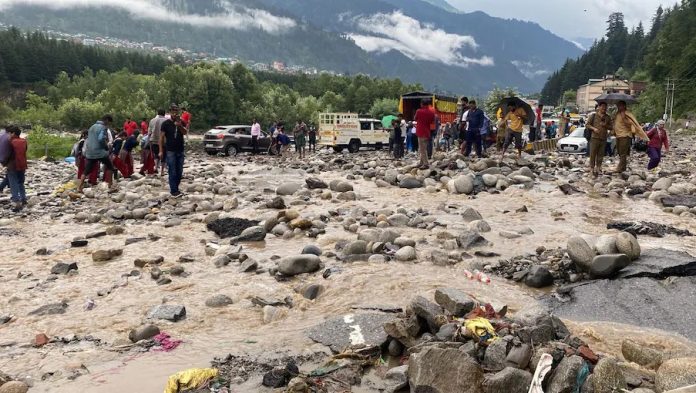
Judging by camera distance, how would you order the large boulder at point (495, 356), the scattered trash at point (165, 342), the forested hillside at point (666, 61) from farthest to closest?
the forested hillside at point (666, 61), the scattered trash at point (165, 342), the large boulder at point (495, 356)

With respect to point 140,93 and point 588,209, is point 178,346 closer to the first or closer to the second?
point 588,209

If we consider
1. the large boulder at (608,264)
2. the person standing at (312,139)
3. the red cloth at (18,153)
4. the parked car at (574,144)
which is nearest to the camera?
the large boulder at (608,264)

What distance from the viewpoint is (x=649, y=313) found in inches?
185

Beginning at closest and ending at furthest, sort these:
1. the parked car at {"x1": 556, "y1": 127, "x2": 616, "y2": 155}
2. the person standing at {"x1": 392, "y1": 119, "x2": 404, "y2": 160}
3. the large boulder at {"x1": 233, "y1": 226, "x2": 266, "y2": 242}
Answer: the large boulder at {"x1": 233, "y1": 226, "x2": 266, "y2": 242}
the person standing at {"x1": 392, "y1": 119, "x2": 404, "y2": 160}
the parked car at {"x1": 556, "y1": 127, "x2": 616, "y2": 155}

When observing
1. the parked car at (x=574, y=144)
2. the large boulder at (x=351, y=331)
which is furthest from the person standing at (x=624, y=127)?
the parked car at (x=574, y=144)

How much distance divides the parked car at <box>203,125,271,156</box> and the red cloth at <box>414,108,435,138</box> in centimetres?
1550

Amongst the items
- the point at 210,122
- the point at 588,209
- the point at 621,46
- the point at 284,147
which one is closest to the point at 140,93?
the point at 210,122

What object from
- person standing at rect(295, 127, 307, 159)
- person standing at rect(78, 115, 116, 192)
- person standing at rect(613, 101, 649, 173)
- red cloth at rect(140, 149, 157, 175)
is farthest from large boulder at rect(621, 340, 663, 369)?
person standing at rect(295, 127, 307, 159)

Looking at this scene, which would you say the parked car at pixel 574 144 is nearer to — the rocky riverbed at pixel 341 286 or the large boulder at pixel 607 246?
the rocky riverbed at pixel 341 286

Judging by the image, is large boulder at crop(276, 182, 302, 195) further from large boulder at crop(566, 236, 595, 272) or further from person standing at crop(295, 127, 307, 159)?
person standing at crop(295, 127, 307, 159)

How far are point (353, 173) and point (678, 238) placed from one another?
941 cm

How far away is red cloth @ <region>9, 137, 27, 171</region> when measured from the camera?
10.3 metres

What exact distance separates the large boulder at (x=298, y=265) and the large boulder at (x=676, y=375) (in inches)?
151

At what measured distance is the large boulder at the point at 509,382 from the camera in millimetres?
3121
